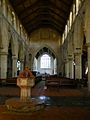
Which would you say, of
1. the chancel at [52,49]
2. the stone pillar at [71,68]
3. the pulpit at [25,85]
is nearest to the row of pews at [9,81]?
the chancel at [52,49]

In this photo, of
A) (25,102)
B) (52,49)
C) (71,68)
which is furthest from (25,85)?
(52,49)

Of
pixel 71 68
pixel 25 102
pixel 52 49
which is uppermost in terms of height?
pixel 52 49

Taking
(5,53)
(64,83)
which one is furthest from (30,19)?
(64,83)

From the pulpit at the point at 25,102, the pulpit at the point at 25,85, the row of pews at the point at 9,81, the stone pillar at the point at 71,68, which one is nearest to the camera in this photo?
the pulpit at the point at 25,102

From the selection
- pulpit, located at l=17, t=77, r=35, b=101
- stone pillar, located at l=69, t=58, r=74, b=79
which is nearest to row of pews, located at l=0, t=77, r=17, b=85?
stone pillar, located at l=69, t=58, r=74, b=79

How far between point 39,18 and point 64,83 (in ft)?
57.0

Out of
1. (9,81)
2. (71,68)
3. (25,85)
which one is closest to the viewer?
(25,85)

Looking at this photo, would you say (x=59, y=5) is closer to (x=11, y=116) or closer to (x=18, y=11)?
(x=18, y=11)

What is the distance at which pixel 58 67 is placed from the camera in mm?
38031

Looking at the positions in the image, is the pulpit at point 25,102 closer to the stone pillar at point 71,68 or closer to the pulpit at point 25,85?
the pulpit at point 25,85

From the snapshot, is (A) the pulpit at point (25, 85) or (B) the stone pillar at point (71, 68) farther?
(B) the stone pillar at point (71, 68)

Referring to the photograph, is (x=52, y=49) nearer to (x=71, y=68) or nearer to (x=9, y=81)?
(x=71, y=68)

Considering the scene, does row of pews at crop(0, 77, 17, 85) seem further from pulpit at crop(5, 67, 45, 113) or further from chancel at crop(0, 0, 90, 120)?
pulpit at crop(5, 67, 45, 113)

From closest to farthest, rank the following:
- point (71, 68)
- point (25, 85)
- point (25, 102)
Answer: point (25, 102) → point (25, 85) → point (71, 68)
